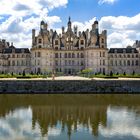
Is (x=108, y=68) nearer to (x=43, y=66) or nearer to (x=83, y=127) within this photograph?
(x=43, y=66)

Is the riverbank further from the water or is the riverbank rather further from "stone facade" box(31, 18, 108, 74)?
"stone facade" box(31, 18, 108, 74)

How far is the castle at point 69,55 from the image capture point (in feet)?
229

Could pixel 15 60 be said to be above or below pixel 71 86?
above

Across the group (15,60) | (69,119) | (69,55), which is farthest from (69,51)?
(69,119)

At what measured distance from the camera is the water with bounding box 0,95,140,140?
19547mm

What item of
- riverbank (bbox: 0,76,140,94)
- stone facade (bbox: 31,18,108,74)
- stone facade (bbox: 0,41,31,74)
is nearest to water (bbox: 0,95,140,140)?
riverbank (bbox: 0,76,140,94)

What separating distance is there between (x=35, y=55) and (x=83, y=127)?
162 ft

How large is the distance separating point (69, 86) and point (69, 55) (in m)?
29.7

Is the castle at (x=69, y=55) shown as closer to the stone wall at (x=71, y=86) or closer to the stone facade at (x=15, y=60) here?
the stone facade at (x=15, y=60)

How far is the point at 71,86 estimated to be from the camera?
1687 inches

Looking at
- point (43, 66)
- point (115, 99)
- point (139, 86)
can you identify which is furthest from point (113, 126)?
point (43, 66)

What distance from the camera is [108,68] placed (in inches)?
2955

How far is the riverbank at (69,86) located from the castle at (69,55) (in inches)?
1046

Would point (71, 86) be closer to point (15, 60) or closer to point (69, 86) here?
point (69, 86)
